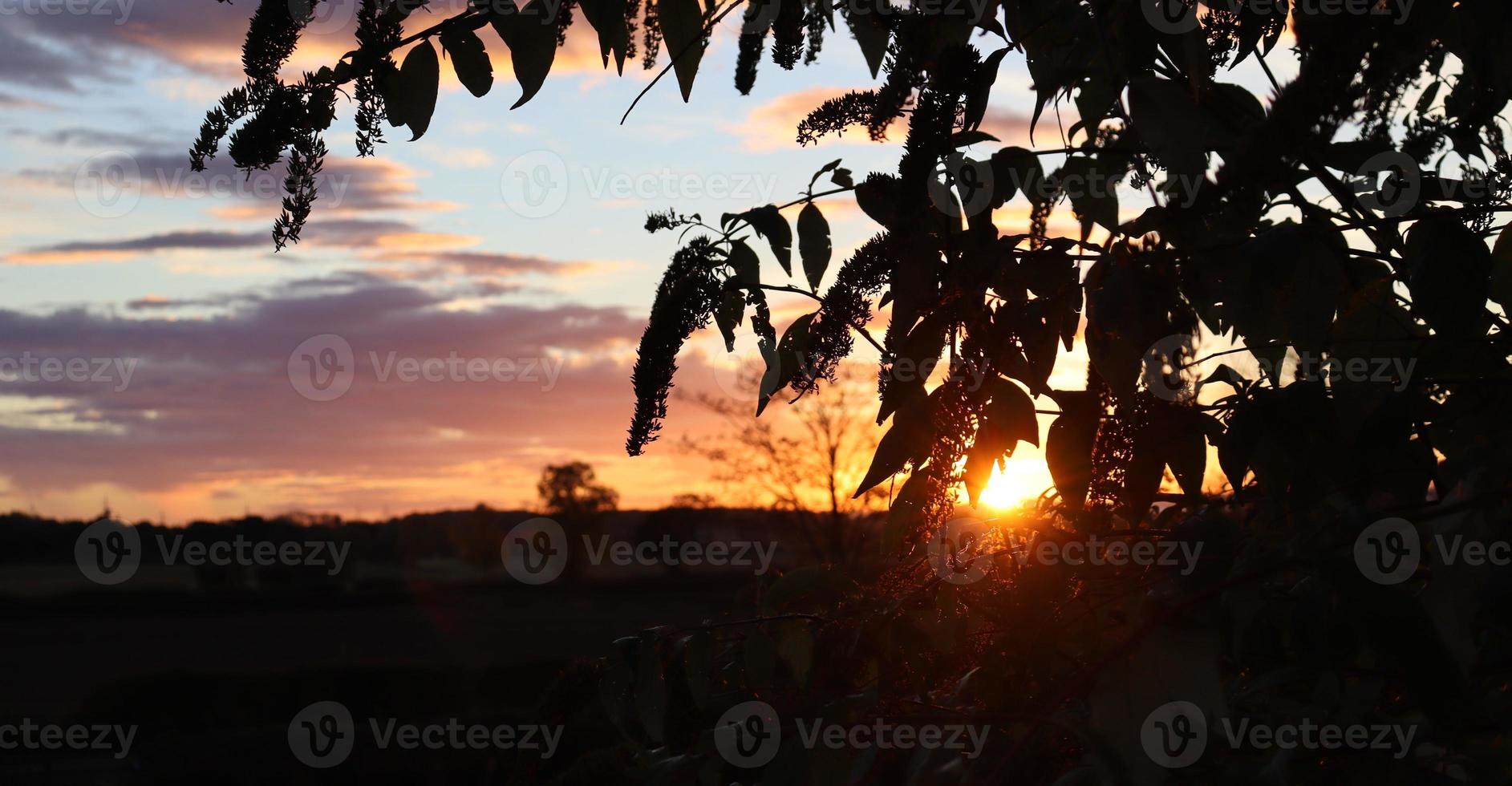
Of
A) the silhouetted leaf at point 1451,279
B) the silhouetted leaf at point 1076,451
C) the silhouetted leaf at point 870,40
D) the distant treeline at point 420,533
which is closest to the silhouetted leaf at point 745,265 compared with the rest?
the silhouetted leaf at point 870,40

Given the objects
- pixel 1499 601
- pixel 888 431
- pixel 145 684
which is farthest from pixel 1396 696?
pixel 145 684

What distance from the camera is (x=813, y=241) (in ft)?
7.23

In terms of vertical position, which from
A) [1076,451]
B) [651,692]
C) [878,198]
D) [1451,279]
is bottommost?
[651,692]

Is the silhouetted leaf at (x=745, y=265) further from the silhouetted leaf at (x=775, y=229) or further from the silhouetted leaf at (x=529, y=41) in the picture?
the silhouetted leaf at (x=529, y=41)

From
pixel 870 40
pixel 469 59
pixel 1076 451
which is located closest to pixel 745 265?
pixel 870 40

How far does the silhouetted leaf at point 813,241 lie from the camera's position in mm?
2166

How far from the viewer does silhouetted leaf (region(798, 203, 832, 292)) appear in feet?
7.11

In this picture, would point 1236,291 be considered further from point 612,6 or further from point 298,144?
point 298,144

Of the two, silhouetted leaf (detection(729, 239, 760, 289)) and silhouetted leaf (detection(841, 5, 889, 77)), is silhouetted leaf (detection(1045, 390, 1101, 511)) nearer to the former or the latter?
silhouetted leaf (detection(841, 5, 889, 77))

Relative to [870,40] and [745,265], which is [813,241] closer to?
[745,265]

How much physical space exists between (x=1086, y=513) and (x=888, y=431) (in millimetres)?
338

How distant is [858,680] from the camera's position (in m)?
2.09

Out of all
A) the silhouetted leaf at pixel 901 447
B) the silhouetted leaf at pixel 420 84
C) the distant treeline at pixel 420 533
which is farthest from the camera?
the distant treeline at pixel 420 533

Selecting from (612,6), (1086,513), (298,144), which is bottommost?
(1086,513)
